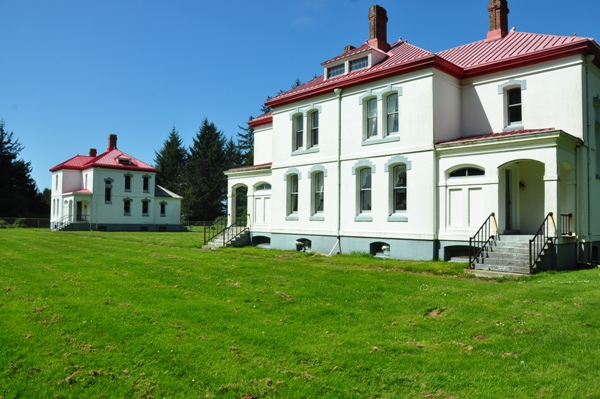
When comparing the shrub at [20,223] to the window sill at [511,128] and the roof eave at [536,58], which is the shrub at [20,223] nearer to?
the roof eave at [536,58]

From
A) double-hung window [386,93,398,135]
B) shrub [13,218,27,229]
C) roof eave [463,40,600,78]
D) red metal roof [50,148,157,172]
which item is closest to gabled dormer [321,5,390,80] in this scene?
double-hung window [386,93,398,135]

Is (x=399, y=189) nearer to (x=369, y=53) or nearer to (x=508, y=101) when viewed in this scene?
(x=508, y=101)

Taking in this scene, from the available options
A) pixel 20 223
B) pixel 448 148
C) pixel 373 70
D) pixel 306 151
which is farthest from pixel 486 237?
pixel 20 223

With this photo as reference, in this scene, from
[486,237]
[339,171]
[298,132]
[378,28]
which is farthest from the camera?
[378,28]

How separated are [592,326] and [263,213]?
59.5 ft

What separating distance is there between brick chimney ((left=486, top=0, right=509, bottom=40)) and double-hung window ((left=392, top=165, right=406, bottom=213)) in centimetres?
741

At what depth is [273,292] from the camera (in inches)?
411

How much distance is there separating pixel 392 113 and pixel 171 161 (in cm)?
5954

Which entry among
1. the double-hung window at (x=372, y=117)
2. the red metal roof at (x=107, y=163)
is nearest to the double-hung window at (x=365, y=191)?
the double-hung window at (x=372, y=117)

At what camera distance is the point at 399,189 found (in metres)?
18.7

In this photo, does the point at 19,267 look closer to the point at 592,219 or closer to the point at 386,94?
the point at 386,94

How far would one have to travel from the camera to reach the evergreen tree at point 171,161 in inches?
2872

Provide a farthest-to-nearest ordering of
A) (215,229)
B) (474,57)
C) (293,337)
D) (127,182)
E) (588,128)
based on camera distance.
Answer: (127,182), (215,229), (474,57), (588,128), (293,337)

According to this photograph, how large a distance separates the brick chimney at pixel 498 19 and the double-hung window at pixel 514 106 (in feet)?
13.2
